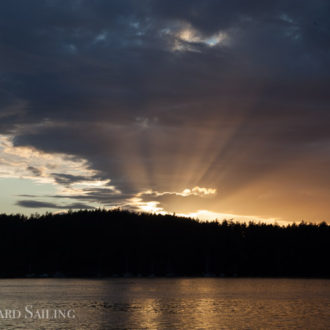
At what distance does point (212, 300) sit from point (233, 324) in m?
34.0

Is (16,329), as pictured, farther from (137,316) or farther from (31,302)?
(31,302)

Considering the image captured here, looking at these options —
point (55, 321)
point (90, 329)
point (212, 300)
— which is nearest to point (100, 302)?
point (212, 300)

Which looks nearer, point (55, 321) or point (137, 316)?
point (55, 321)

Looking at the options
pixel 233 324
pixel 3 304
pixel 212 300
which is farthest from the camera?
pixel 212 300

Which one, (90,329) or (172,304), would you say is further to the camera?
(172,304)

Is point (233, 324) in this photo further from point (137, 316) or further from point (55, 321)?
point (55, 321)

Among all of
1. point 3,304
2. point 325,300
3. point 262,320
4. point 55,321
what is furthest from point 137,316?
point 325,300

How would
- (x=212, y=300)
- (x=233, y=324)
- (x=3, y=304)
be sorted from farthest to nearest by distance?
(x=212, y=300) < (x=3, y=304) < (x=233, y=324)

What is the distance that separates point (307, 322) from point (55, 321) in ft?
96.5

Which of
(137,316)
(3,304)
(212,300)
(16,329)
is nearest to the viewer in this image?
(16,329)

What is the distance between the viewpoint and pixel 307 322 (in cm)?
6412

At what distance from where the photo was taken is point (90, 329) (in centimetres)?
5688

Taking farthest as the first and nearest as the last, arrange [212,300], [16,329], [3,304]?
[212,300] < [3,304] < [16,329]

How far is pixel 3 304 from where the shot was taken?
83688mm
